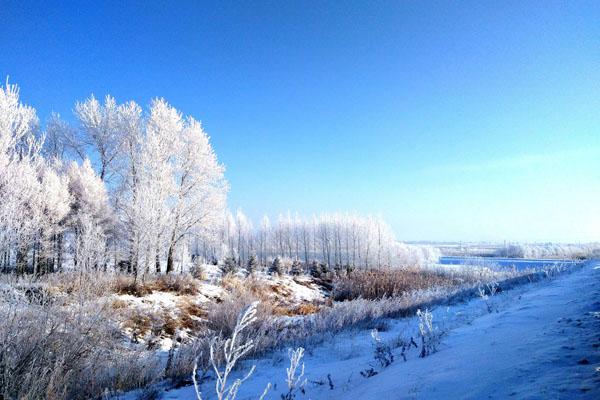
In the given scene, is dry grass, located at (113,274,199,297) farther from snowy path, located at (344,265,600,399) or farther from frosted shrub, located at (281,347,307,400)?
snowy path, located at (344,265,600,399)

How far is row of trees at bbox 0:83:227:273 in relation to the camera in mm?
14125

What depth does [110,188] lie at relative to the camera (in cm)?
2433

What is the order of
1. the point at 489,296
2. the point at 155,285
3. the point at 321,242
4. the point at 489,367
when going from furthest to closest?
Answer: the point at 321,242 < the point at 155,285 < the point at 489,296 < the point at 489,367

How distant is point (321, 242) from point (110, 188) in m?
42.2

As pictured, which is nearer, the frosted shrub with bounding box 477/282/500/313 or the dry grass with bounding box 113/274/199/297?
the frosted shrub with bounding box 477/282/500/313

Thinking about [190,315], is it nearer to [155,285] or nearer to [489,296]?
[155,285]

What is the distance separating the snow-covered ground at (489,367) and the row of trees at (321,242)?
46951 millimetres

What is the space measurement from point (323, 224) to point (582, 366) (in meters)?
60.5

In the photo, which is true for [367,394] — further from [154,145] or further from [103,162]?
[103,162]

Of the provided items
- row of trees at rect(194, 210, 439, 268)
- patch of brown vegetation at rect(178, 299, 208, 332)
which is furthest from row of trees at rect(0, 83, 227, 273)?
row of trees at rect(194, 210, 439, 268)

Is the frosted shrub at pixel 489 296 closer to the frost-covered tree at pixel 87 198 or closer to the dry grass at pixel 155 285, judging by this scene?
the dry grass at pixel 155 285

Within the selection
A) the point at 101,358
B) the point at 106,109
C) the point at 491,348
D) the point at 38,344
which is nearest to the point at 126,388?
the point at 101,358

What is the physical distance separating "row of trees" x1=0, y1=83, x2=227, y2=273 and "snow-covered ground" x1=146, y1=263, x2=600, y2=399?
1097 cm

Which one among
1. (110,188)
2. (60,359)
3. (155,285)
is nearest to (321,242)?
(110,188)
